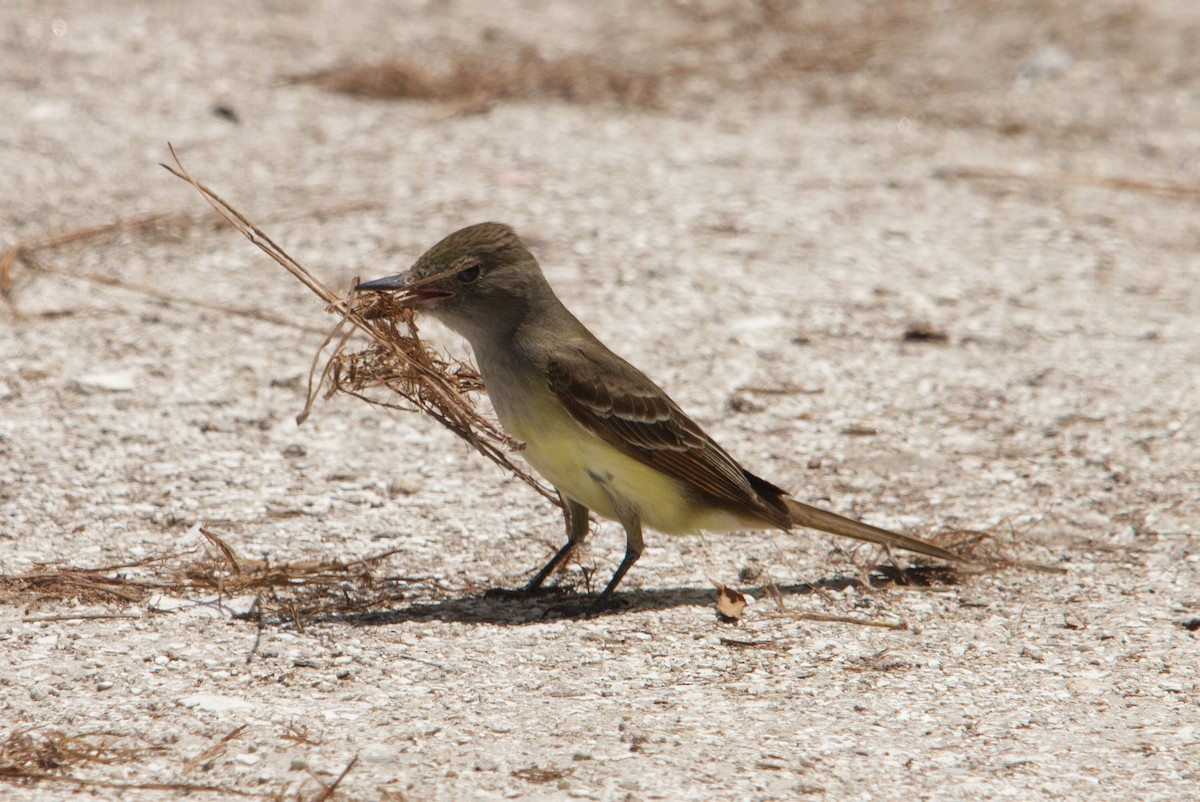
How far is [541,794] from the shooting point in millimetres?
3580

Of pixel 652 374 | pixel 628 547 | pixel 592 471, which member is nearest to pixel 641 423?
pixel 592 471

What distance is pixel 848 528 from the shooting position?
518 cm

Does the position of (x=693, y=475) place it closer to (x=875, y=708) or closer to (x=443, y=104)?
(x=875, y=708)

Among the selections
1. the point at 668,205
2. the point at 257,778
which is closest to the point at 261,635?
the point at 257,778

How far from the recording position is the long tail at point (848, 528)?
5.15m

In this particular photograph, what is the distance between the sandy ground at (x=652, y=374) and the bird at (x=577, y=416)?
286 millimetres

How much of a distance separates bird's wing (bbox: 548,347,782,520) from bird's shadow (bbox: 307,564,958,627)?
0.39m

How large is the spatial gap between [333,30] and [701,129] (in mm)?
3444

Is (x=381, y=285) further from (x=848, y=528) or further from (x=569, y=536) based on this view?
(x=848, y=528)

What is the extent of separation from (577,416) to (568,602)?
0.70 metres

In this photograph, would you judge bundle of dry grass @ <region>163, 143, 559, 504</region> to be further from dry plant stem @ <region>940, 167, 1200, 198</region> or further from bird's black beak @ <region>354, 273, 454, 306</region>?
dry plant stem @ <region>940, 167, 1200, 198</region>

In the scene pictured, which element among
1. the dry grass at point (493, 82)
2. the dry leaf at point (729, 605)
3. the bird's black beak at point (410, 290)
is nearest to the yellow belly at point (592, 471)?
the dry leaf at point (729, 605)

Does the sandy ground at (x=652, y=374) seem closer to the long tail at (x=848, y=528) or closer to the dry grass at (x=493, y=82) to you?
the dry grass at (x=493, y=82)

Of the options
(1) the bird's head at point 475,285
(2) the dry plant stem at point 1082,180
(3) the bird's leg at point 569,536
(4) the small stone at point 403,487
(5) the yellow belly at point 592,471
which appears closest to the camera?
(5) the yellow belly at point 592,471
